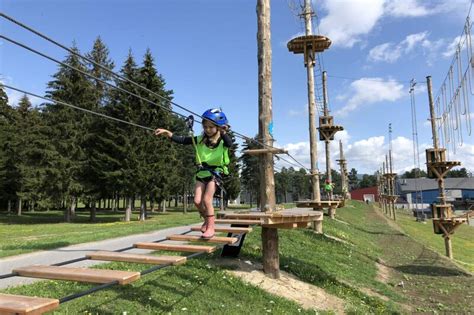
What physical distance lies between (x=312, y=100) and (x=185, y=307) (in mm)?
14357

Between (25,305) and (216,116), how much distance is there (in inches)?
137

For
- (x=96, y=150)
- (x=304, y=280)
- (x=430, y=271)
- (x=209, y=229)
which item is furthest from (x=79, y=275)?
(x=96, y=150)

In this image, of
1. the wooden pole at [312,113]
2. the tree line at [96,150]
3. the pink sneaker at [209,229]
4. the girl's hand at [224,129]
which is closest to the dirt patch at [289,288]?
the pink sneaker at [209,229]

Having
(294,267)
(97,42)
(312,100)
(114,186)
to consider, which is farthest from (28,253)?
(97,42)

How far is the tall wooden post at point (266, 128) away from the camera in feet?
29.2

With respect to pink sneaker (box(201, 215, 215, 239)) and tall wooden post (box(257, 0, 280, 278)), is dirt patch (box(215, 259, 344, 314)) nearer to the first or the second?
tall wooden post (box(257, 0, 280, 278))

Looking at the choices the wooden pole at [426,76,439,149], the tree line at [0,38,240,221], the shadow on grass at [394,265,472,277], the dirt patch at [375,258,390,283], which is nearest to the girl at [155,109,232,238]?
the dirt patch at [375,258,390,283]

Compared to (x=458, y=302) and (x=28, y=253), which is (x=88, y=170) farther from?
(x=458, y=302)

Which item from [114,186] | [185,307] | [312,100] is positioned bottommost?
[185,307]

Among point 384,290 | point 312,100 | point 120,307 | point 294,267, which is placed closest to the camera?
point 120,307

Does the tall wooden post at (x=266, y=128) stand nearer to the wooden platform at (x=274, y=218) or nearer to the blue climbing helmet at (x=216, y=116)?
the wooden platform at (x=274, y=218)

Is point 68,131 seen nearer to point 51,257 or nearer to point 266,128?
point 51,257

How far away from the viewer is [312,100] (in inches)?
756

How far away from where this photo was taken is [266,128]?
9000 millimetres
